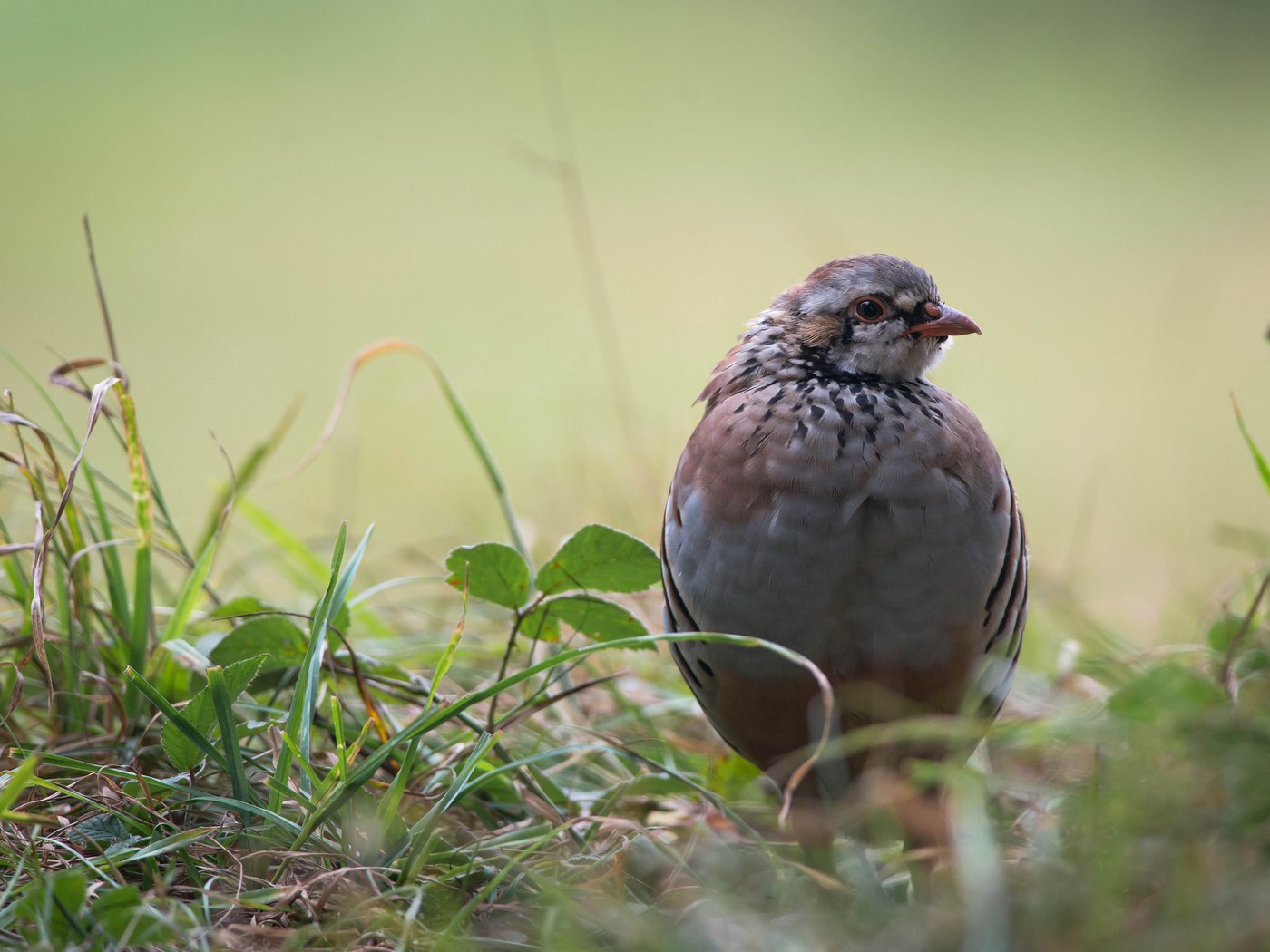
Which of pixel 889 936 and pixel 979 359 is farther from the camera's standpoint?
pixel 979 359

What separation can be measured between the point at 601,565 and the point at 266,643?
715mm

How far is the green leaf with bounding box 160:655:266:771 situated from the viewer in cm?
220

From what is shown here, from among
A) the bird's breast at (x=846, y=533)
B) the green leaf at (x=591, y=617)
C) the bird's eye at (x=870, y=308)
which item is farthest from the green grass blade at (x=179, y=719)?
the bird's eye at (x=870, y=308)

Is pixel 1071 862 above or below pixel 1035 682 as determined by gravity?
above

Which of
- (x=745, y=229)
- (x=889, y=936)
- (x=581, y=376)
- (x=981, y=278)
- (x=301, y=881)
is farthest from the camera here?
(x=745, y=229)

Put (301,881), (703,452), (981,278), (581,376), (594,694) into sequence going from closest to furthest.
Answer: (301,881), (703,452), (594,694), (581,376), (981,278)

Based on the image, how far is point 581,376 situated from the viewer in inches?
301

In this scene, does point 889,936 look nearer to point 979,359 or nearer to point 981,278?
point 979,359

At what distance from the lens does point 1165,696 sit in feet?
6.48

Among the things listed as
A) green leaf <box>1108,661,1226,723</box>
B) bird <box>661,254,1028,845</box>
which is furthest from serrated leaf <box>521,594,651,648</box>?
green leaf <box>1108,661,1226,723</box>

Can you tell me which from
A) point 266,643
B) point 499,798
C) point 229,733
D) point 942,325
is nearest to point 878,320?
point 942,325

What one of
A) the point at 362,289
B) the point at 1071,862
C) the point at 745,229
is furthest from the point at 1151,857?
the point at 745,229

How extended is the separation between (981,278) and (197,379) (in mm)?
5439

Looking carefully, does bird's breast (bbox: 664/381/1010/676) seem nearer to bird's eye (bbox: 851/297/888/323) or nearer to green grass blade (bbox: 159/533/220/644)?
bird's eye (bbox: 851/297/888/323)
